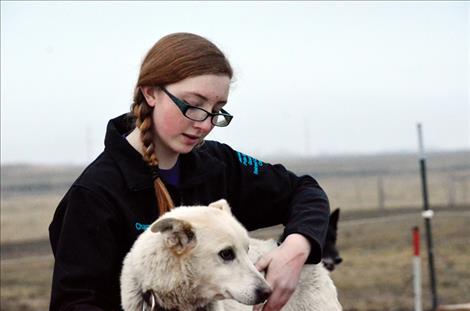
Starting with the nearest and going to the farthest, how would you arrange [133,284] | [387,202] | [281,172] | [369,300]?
1. [133,284]
2. [281,172]
3. [369,300]
4. [387,202]

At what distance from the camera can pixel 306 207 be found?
13.1ft

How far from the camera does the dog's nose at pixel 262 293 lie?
11.4 feet

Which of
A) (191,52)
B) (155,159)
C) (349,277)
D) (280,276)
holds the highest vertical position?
(191,52)

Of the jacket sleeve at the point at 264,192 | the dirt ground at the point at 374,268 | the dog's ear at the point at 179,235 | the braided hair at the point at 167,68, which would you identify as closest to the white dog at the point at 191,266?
the dog's ear at the point at 179,235

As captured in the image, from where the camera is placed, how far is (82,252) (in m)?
3.36

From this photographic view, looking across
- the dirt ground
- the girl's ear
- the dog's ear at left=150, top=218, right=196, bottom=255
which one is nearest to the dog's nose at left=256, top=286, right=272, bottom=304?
the dog's ear at left=150, top=218, right=196, bottom=255

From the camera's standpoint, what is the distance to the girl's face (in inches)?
140

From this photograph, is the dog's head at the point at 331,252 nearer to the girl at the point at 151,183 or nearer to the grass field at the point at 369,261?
the grass field at the point at 369,261

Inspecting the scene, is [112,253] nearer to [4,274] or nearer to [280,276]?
[280,276]

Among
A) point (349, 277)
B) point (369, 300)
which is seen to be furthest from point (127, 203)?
point (349, 277)

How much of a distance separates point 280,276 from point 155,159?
76 cm

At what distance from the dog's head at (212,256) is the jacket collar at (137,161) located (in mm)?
206

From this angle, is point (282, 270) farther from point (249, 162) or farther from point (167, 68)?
point (167, 68)

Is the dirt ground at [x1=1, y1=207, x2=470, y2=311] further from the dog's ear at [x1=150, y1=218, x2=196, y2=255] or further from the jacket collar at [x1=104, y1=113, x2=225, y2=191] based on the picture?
the dog's ear at [x1=150, y1=218, x2=196, y2=255]
